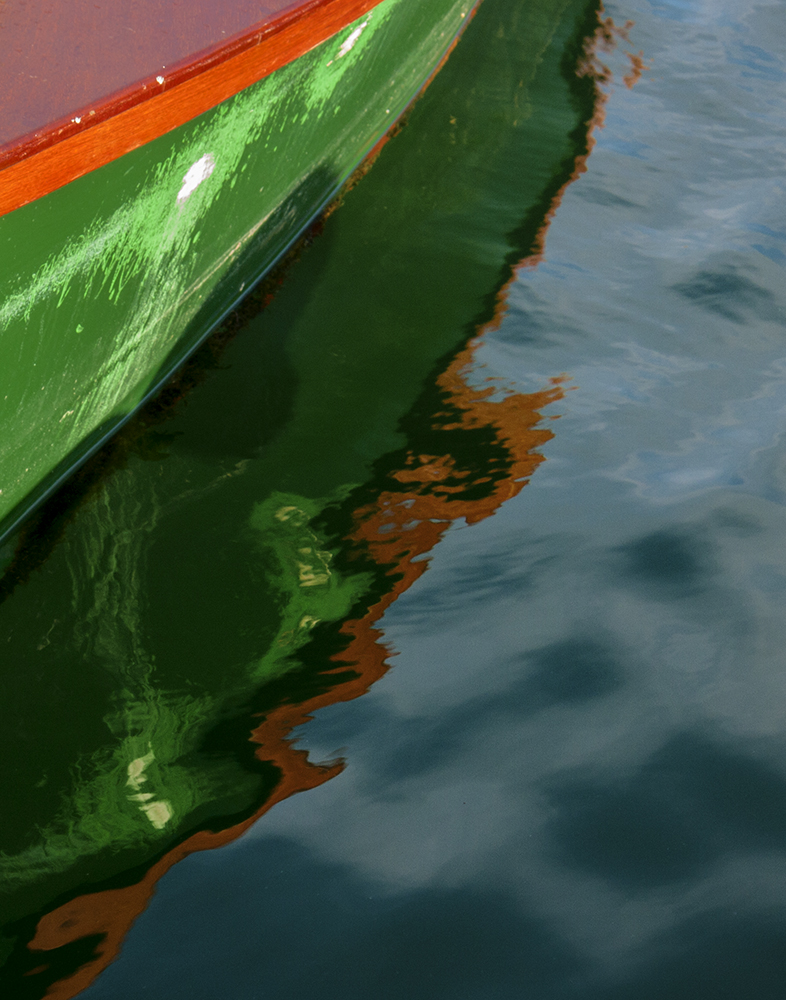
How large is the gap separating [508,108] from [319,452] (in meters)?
2.18

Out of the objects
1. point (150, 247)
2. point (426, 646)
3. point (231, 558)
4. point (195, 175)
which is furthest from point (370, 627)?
point (195, 175)

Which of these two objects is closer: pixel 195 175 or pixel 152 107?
pixel 152 107

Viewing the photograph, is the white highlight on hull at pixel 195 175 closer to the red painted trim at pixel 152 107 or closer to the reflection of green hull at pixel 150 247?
the reflection of green hull at pixel 150 247

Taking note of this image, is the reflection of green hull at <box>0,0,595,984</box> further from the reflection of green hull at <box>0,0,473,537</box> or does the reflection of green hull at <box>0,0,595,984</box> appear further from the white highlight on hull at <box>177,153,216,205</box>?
the white highlight on hull at <box>177,153,216,205</box>

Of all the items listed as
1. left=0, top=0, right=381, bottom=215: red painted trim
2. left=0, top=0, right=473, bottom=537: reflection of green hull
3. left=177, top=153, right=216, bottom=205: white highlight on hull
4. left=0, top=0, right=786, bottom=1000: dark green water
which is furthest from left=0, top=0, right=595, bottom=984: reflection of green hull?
left=0, top=0, right=381, bottom=215: red painted trim

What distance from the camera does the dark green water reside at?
4.03 ft

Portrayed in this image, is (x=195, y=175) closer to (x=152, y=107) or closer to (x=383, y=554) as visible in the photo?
(x=152, y=107)

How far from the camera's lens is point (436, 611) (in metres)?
1.71

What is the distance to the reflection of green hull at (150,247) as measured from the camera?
5.22ft

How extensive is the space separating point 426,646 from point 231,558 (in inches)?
17.7

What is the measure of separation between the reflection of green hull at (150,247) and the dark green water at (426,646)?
0.12 m

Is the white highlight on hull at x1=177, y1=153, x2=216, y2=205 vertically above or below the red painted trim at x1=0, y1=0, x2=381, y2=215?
below

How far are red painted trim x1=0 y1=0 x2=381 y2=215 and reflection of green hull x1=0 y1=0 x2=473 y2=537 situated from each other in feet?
0.11

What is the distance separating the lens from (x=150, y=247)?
190 centimetres
